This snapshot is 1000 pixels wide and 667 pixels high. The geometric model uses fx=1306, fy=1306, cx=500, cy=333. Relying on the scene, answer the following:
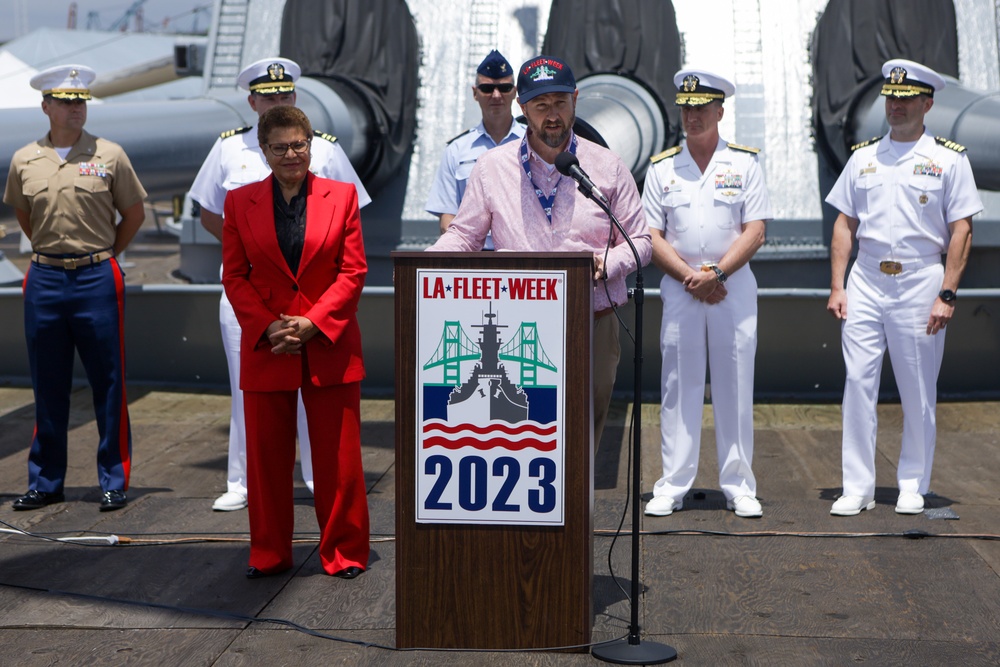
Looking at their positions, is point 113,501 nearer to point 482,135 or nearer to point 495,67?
point 482,135

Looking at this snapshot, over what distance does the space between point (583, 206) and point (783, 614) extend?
1.40m

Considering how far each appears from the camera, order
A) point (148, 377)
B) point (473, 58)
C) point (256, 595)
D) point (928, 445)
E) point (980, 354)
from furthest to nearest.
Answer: point (473, 58)
point (148, 377)
point (980, 354)
point (928, 445)
point (256, 595)

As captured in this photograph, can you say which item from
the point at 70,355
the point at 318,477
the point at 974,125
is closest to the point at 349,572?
the point at 318,477

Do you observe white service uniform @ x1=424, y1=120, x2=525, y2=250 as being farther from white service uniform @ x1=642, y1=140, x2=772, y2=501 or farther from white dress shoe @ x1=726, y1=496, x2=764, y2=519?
white dress shoe @ x1=726, y1=496, x2=764, y2=519

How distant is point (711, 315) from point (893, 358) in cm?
77

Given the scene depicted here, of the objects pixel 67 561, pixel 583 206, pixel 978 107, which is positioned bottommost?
pixel 67 561

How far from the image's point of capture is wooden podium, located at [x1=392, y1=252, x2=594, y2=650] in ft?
11.5

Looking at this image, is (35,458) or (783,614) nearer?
(783,614)

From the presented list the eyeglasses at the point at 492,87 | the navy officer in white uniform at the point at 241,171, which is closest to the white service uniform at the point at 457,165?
the eyeglasses at the point at 492,87

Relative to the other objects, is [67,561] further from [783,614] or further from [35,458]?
[783,614]

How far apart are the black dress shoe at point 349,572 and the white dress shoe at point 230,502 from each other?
113 cm

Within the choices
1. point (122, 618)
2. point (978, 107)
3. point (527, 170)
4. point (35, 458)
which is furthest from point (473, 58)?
point (122, 618)

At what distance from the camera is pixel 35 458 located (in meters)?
5.64

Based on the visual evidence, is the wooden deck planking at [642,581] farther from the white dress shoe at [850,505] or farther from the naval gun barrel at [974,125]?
the naval gun barrel at [974,125]
